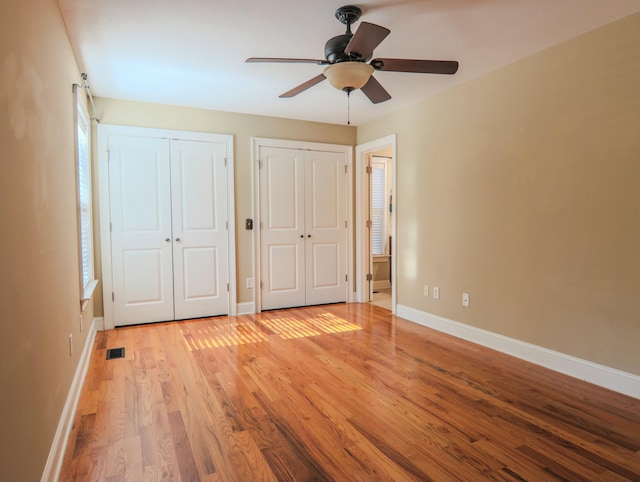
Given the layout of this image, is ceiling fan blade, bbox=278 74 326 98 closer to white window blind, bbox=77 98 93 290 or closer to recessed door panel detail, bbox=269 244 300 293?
white window blind, bbox=77 98 93 290

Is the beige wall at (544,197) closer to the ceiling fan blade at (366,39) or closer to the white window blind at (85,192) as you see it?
the ceiling fan blade at (366,39)

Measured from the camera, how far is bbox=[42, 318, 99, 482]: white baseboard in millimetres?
1657

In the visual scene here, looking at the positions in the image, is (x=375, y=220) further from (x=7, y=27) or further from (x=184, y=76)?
(x=7, y=27)

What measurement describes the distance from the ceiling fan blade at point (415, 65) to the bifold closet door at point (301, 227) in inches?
104

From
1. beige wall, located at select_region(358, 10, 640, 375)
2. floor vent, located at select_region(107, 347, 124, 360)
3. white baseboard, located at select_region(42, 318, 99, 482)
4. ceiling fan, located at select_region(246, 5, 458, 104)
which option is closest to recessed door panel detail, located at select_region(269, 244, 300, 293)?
beige wall, located at select_region(358, 10, 640, 375)

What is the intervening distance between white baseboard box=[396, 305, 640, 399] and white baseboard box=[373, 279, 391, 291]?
88.2 inches

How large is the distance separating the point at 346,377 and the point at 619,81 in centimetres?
267

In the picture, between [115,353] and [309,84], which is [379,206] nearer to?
[309,84]

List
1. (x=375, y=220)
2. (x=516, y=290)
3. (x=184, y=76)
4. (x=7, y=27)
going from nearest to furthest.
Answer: (x=7, y=27), (x=516, y=290), (x=184, y=76), (x=375, y=220)

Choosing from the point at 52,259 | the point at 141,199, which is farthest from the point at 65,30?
the point at 141,199

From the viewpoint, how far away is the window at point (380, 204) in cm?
630

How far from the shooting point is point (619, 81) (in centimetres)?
252

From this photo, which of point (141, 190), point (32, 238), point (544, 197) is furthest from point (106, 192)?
point (544, 197)

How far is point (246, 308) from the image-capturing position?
15.6 ft
